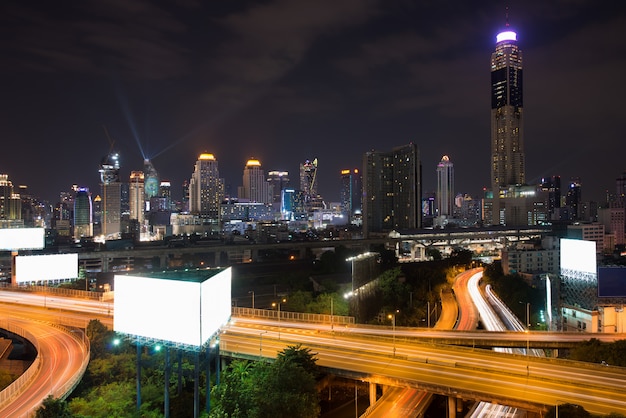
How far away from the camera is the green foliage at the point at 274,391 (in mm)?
15094

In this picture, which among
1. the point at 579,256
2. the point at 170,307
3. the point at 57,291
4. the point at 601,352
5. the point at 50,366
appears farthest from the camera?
the point at 57,291

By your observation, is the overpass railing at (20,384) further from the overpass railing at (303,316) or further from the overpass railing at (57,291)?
the overpass railing at (303,316)

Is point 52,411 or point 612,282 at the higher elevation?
point 612,282

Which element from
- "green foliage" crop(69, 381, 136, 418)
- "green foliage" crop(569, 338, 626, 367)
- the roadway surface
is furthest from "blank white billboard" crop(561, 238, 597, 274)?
the roadway surface

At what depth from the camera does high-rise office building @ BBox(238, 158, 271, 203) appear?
18288 cm

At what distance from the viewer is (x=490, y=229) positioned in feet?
284

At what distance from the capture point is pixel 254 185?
604 feet

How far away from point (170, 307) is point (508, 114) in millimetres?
133299

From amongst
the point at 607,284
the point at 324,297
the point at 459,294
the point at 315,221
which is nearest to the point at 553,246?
the point at 459,294

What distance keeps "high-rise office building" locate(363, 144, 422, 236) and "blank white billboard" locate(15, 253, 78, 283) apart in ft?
220

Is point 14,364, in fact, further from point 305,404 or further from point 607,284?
point 607,284

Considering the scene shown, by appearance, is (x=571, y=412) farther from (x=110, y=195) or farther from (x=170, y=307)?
(x=110, y=195)

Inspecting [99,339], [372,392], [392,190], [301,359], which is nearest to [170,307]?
[301,359]

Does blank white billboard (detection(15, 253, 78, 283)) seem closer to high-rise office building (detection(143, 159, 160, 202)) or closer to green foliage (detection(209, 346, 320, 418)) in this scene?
green foliage (detection(209, 346, 320, 418))
